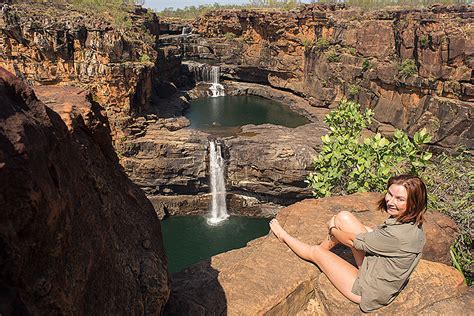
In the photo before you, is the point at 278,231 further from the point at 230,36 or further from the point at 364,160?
the point at 230,36

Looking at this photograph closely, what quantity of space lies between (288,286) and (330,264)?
2.12 feet

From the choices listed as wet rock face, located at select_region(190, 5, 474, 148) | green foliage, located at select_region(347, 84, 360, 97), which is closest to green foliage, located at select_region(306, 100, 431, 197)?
wet rock face, located at select_region(190, 5, 474, 148)

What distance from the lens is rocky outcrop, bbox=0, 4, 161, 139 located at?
23.5m

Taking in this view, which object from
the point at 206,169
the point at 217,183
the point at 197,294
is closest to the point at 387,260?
the point at 197,294

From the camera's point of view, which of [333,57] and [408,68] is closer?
[408,68]

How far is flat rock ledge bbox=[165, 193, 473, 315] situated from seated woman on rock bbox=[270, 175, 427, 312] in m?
0.22

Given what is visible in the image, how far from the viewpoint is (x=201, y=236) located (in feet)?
68.5

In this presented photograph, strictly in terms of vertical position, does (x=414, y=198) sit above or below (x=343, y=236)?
above

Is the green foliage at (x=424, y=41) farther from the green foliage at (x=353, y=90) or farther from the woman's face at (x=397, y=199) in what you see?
the woman's face at (x=397, y=199)

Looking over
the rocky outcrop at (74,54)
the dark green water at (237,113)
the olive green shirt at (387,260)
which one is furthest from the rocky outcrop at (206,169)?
the olive green shirt at (387,260)

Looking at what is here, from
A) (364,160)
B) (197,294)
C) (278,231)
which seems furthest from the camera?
(364,160)

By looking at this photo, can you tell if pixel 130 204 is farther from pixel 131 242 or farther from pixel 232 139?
pixel 232 139

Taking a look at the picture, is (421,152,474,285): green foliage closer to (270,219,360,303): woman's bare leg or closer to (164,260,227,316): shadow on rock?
(270,219,360,303): woman's bare leg

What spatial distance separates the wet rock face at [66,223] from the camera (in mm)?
2113
